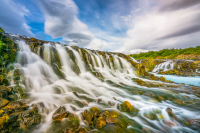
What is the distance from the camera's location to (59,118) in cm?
356

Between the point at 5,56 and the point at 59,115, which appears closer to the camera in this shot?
the point at 59,115

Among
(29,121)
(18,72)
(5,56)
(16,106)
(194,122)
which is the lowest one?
(194,122)

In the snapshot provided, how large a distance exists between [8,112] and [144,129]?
5.28 metres

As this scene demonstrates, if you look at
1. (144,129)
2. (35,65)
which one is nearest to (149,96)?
(144,129)

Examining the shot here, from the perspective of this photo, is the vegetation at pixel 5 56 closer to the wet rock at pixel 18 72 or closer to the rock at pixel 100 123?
the wet rock at pixel 18 72

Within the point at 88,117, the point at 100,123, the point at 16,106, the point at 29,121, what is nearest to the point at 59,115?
the point at 29,121

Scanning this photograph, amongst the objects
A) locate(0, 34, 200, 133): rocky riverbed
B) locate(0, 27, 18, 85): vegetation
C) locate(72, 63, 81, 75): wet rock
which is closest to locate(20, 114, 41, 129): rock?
locate(0, 34, 200, 133): rocky riverbed

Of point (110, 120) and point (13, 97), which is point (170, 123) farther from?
point (13, 97)

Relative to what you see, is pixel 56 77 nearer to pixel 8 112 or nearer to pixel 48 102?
pixel 48 102

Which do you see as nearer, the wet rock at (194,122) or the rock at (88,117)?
the rock at (88,117)

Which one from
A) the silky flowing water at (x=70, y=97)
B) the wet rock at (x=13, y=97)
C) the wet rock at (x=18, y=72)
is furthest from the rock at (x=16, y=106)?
the wet rock at (x=18, y=72)

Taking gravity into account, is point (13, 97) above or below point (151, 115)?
above

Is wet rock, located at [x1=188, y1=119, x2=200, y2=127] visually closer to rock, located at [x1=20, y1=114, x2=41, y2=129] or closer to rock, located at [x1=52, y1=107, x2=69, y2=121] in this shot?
rock, located at [x1=52, y1=107, x2=69, y2=121]

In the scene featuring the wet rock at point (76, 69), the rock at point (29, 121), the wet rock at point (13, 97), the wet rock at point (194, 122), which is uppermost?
the wet rock at point (76, 69)
